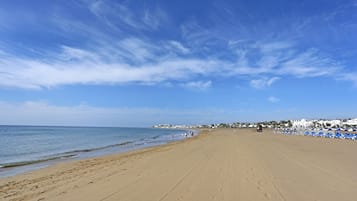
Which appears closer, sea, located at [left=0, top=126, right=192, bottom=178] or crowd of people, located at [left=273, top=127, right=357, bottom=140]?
sea, located at [left=0, top=126, right=192, bottom=178]

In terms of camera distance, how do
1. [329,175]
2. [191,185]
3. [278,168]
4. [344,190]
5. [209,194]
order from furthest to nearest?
[278,168]
[329,175]
[191,185]
[344,190]
[209,194]

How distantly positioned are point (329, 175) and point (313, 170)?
40.8 inches

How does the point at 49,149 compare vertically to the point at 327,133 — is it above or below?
below

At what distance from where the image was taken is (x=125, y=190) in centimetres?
718

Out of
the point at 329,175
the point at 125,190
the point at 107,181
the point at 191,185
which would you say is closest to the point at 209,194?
the point at 191,185

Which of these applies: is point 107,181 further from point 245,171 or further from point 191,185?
point 245,171

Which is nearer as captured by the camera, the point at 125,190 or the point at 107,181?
the point at 125,190

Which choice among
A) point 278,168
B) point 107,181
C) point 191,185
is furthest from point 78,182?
point 278,168

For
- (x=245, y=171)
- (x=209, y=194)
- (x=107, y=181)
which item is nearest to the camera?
(x=209, y=194)

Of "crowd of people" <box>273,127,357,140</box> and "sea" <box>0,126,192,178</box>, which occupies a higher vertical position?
"crowd of people" <box>273,127,357,140</box>

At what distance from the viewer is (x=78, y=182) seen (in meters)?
8.70

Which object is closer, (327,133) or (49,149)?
(49,149)

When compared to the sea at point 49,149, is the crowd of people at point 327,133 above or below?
above

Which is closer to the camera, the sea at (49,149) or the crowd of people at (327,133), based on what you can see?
the sea at (49,149)
